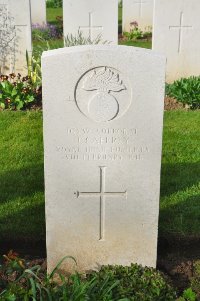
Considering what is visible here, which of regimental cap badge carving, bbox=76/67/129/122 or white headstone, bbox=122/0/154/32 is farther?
white headstone, bbox=122/0/154/32

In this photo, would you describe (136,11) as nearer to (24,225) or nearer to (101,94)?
(24,225)

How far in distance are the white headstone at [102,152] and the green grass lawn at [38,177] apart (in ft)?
2.52

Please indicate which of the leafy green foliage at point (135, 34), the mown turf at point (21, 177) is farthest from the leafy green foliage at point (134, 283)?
the leafy green foliage at point (135, 34)

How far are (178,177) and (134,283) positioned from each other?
2114 millimetres

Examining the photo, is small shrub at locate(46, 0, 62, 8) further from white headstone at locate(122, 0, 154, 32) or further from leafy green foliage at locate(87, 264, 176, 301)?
leafy green foliage at locate(87, 264, 176, 301)

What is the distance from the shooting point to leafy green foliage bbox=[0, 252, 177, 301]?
3.19m

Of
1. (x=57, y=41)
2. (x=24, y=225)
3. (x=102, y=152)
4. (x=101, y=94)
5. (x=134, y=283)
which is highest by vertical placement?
(x=101, y=94)

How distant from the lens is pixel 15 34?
8422mm

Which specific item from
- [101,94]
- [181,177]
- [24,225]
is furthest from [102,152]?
[181,177]

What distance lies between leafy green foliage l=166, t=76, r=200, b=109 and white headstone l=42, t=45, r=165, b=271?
4458 mm

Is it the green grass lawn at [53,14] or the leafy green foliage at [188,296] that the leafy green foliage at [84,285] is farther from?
the green grass lawn at [53,14]

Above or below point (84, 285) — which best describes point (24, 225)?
below

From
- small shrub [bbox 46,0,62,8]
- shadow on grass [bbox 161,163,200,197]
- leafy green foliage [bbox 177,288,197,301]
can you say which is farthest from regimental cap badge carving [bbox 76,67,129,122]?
small shrub [bbox 46,0,62,8]

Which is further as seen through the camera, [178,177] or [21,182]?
[178,177]
